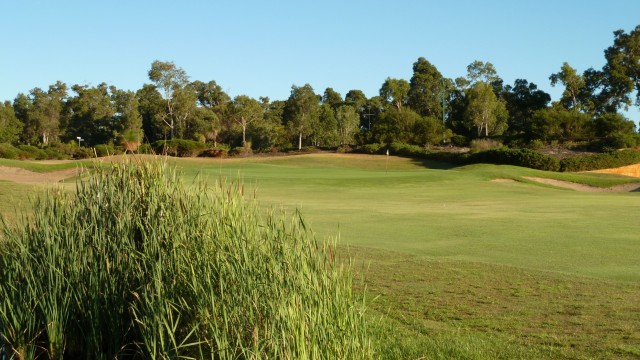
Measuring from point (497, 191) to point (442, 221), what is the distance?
628 inches

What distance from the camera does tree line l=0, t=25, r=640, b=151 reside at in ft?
227

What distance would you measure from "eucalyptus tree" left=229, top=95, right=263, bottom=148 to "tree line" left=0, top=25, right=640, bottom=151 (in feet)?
0.39

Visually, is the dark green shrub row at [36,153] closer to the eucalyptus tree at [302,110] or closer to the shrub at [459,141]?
the eucalyptus tree at [302,110]

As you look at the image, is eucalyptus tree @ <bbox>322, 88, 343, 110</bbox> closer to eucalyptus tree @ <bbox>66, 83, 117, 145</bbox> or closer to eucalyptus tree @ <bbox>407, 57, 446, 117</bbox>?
eucalyptus tree @ <bbox>407, 57, 446, 117</bbox>

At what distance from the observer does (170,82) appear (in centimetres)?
8400

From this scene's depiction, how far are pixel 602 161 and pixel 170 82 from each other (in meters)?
49.7

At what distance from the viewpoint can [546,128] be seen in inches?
2408

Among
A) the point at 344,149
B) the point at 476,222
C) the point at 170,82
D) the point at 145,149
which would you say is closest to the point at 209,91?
the point at 170,82

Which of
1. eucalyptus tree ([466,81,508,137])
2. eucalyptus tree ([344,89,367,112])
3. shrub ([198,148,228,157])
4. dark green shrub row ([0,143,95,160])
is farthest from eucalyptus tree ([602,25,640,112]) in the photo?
dark green shrub row ([0,143,95,160])

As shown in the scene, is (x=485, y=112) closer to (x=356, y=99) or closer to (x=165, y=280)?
(x=356, y=99)

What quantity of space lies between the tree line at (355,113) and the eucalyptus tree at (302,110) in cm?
11

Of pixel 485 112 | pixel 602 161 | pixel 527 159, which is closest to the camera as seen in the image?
pixel 527 159

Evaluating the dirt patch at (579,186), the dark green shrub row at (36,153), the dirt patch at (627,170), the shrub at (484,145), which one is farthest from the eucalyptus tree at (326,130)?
the dirt patch at (579,186)

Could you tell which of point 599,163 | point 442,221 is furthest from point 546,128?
point 442,221
